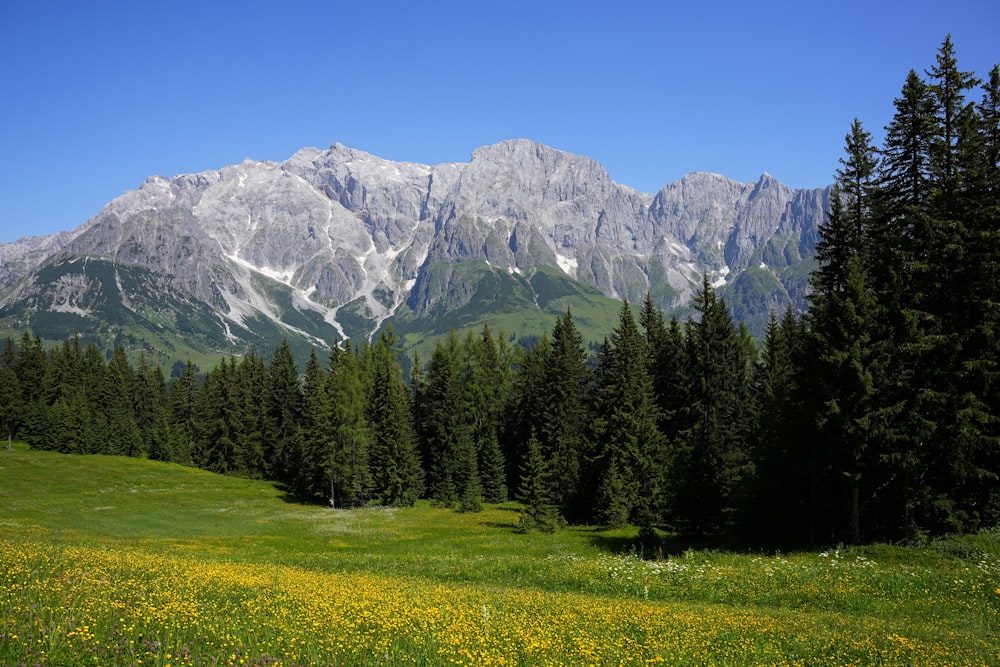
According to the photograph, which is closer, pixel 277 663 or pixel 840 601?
pixel 277 663

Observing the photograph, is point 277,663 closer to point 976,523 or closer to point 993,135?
point 976,523

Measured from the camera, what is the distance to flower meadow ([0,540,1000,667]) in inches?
427

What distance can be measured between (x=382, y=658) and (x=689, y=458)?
3366 cm

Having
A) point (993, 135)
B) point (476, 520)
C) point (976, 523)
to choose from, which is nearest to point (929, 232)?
point (993, 135)

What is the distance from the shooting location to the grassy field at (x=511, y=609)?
1124cm

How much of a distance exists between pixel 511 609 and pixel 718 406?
38.2m

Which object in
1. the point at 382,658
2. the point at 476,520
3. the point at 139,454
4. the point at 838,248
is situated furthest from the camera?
the point at 139,454

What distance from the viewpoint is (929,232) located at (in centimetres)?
2980

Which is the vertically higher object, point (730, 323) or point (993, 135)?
point (993, 135)

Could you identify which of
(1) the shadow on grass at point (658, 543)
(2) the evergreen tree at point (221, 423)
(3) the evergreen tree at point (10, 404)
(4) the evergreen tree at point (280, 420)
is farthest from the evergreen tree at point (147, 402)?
(1) the shadow on grass at point (658, 543)

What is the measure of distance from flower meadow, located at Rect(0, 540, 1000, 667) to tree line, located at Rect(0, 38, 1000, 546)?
9391 millimetres

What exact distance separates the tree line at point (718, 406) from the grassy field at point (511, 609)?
5247 mm

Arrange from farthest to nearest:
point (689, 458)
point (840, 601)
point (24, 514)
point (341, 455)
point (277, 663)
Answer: point (341, 455) < point (24, 514) < point (689, 458) < point (840, 601) < point (277, 663)

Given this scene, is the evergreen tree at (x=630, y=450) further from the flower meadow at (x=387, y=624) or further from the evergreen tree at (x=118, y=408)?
the evergreen tree at (x=118, y=408)
